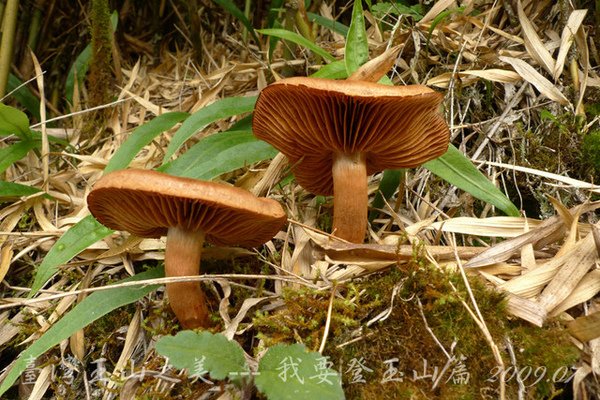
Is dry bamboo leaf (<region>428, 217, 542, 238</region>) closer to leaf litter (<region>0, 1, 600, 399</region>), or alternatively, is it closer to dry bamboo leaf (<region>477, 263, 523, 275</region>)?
leaf litter (<region>0, 1, 600, 399</region>)

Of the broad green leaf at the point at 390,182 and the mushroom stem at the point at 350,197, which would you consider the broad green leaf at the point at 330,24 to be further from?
the mushroom stem at the point at 350,197

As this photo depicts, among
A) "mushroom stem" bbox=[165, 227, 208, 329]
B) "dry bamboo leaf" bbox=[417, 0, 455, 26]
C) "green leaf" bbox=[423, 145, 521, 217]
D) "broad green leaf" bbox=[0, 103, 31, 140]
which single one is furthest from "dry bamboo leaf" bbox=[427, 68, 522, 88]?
"broad green leaf" bbox=[0, 103, 31, 140]

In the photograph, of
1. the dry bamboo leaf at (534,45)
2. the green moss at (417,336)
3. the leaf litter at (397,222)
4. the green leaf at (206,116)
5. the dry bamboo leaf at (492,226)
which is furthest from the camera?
the dry bamboo leaf at (534,45)

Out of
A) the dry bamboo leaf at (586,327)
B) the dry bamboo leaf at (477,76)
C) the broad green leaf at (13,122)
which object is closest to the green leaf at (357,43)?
the dry bamboo leaf at (477,76)

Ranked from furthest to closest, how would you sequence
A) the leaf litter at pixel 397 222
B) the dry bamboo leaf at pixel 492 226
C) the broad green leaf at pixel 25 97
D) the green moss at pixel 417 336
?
the broad green leaf at pixel 25 97 < the dry bamboo leaf at pixel 492 226 < the leaf litter at pixel 397 222 < the green moss at pixel 417 336

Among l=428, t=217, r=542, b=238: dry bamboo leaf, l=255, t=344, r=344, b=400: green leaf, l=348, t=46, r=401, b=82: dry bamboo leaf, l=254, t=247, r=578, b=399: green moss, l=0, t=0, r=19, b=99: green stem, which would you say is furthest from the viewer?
l=0, t=0, r=19, b=99: green stem

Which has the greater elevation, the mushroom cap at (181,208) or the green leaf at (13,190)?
the mushroom cap at (181,208)

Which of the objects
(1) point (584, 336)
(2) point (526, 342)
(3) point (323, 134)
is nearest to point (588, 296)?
(1) point (584, 336)
